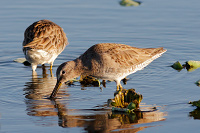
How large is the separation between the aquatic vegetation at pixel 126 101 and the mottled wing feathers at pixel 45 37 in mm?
3119

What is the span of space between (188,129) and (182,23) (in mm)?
6865

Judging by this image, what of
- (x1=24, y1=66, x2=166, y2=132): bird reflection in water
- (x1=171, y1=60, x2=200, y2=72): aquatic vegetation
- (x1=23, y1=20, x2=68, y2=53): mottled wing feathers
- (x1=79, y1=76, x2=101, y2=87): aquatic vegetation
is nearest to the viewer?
(x1=24, y1=66, x2=166, y2=132): bird reflection in water

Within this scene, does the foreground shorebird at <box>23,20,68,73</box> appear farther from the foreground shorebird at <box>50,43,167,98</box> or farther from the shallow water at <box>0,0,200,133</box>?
the foreground shorebird at <box>50,43,167,98</box>

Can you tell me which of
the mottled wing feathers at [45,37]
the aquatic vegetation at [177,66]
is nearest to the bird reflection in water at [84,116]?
the mottled wing feathers at [45,37]

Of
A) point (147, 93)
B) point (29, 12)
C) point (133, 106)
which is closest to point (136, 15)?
point (29, 12)

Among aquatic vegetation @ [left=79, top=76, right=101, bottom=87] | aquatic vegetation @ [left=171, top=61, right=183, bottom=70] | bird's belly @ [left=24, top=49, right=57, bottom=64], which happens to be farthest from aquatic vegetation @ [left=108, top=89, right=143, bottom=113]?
bird's belly @ [left=24, top=49, right=57, bottom=64]

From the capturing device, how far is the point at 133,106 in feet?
25.3

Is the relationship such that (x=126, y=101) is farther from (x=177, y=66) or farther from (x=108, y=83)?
(x=177, y=66)

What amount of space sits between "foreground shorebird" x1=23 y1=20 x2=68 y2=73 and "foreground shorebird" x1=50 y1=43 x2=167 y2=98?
5.58ft

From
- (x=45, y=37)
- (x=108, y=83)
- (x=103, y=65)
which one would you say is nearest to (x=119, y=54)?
(x=103, y=65)

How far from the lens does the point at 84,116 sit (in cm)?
763

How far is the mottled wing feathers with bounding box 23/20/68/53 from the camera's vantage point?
34.4ft

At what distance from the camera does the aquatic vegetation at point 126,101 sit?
25.5 feet

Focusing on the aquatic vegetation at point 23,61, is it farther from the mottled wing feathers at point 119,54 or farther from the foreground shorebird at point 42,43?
the mottled wing feathers at point 119,54
